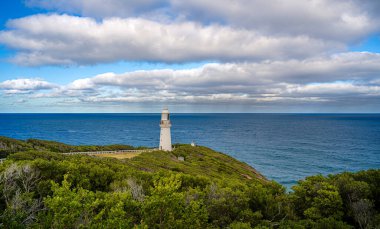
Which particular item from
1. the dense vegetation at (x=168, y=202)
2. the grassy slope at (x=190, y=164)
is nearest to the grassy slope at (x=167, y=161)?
the grassy slope at (x=190, y=164)

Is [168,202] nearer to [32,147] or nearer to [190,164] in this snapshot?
[190,164]

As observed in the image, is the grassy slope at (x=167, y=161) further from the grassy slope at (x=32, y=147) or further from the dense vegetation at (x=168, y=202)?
the dense vegetation at (x=168, y=202)

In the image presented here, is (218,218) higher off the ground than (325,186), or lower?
lower

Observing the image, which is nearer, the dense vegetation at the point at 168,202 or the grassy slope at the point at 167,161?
the dense vegetation at the point at 168,202

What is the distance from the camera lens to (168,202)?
35.5ft

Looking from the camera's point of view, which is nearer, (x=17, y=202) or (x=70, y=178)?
(x=17, y=202)

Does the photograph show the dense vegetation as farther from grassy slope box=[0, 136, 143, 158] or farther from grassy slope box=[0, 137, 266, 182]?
grassy slope box=[0, 136, 143, 158]

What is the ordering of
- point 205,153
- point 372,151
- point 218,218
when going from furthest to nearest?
point 372,151 → point 205,153 → point 218,218

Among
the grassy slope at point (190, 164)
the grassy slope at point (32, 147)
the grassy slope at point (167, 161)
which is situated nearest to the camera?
the grassy slope at point (167, 161)

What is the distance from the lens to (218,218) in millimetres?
14703

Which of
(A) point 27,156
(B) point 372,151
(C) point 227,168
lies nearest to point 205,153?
(C) point 227,168

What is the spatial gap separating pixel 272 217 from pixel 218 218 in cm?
375

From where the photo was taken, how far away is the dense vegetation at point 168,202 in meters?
9.70

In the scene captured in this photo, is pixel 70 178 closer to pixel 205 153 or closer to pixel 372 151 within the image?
pixel 205 153
